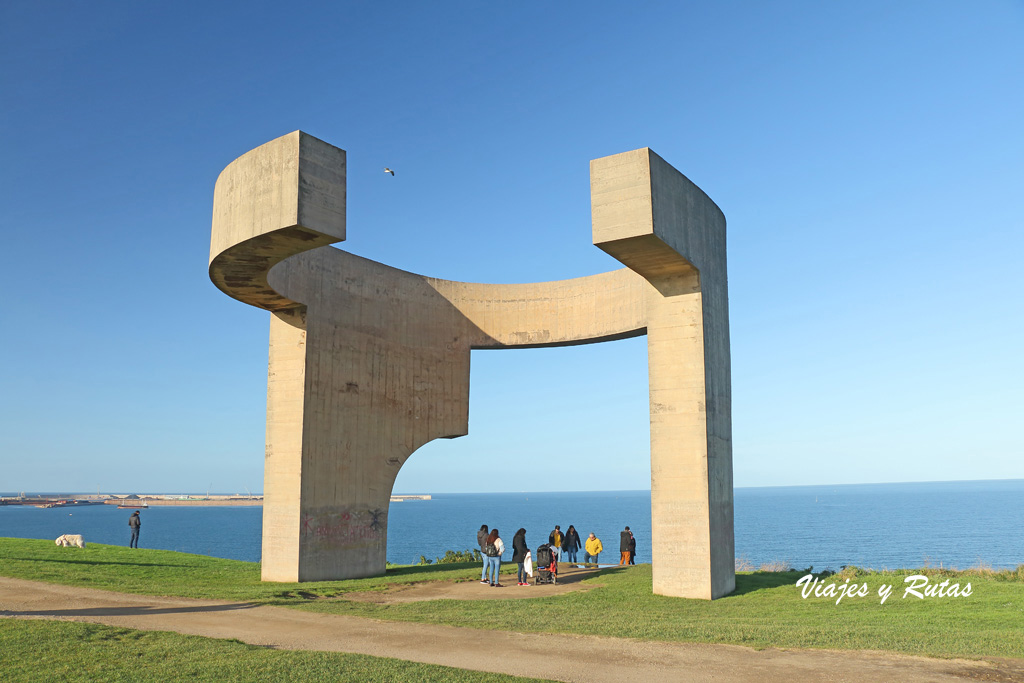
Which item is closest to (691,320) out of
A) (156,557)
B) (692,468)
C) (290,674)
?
(692,468)

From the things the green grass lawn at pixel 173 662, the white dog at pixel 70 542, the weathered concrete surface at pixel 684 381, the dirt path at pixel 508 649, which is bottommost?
the white dog at pixel 70 542

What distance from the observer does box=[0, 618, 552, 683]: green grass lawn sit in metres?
7.25

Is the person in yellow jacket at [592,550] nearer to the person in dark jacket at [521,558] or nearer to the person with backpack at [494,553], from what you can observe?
the person in dark jacket at [521,558]

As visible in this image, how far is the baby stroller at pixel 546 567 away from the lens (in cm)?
1675

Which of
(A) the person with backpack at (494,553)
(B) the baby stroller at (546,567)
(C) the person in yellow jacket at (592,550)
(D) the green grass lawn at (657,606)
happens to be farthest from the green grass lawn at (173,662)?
(C) the person in yellow jacket at (592,550)

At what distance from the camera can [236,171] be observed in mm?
13188

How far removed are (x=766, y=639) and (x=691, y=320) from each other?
23.1ft

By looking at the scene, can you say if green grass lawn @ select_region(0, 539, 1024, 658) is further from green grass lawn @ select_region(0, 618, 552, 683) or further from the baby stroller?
green grass lawn @ select_region(0, 618, 552, 683)

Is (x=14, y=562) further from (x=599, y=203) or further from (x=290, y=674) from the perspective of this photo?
(x=599, y=203)

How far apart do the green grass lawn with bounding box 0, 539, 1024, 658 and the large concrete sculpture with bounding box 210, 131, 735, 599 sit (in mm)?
1288

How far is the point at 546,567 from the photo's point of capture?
55.2 ft

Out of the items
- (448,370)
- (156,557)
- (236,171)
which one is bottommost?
(156,557)

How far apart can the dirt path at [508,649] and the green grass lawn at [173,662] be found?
67cm

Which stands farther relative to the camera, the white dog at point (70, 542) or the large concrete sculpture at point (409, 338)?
the white dog at point (70, 542)
